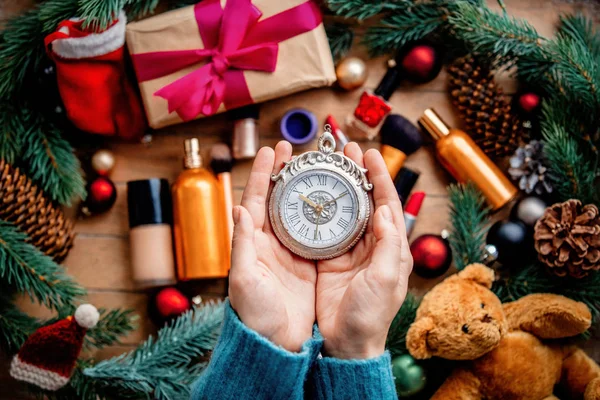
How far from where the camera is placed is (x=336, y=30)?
5.90 feet

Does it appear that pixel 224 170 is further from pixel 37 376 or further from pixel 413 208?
pixel 37 376

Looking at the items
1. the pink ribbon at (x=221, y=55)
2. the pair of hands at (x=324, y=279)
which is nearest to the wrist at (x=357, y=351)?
the pair of hands at (x=324, y=279)

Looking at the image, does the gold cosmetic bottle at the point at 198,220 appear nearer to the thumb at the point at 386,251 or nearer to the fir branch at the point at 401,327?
the fir branch at the point at 401,327

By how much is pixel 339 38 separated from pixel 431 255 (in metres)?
0.71

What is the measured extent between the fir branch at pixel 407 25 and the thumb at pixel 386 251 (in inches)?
29.7

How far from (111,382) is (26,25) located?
1033mm

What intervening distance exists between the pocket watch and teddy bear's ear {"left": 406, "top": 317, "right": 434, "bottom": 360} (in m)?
0.32

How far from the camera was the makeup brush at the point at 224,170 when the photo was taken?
177cm

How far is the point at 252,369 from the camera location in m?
1.13

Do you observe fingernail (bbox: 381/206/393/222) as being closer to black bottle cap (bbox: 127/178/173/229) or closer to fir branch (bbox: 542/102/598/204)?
fir branch (bbox: 542/102/598/204)

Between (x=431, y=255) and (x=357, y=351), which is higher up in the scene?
(x=357, y=351)

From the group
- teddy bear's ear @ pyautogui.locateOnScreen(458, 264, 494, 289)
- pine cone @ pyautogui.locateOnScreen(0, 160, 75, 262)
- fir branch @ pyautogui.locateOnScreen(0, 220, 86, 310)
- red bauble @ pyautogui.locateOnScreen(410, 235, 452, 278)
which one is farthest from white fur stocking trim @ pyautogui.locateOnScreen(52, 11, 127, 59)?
teddy bear's ear @ pyautogui.locateOnScreen(458, 264, 494, 289)

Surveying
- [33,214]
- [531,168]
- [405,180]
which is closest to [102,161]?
[33,214]

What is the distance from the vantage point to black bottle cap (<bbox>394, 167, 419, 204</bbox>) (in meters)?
1.77
